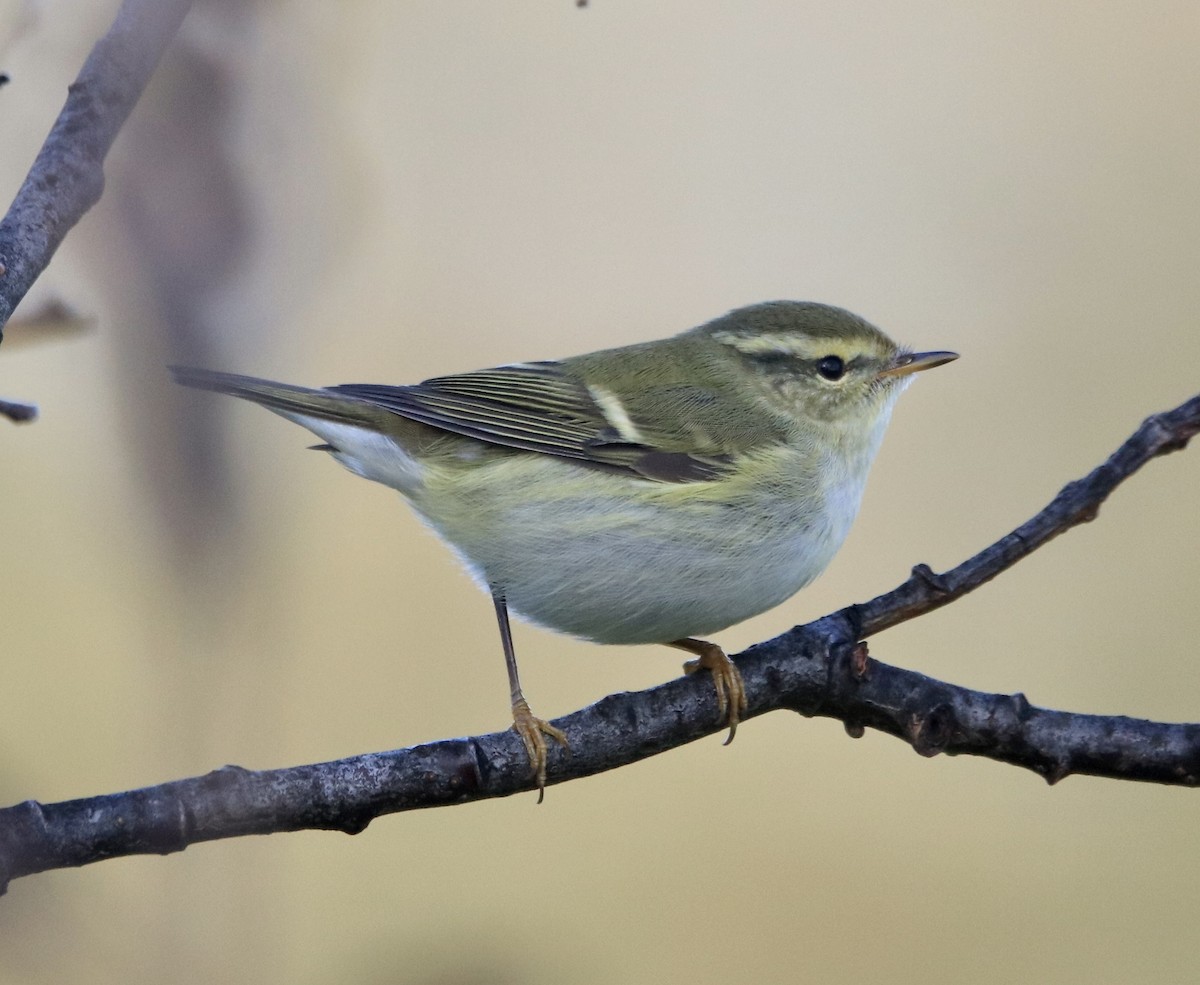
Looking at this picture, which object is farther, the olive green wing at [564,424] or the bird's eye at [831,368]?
the bird's eye at [831,368]

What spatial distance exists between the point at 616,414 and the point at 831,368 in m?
0.45

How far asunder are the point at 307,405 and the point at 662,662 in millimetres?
1552

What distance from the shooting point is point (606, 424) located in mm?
2246

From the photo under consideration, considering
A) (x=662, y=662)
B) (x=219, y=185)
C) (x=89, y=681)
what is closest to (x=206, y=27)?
(x=219, y=185)

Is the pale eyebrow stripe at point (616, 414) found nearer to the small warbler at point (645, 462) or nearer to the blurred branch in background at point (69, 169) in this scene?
the small warbler at point (645, 462)

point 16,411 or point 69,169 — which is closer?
point 16,411

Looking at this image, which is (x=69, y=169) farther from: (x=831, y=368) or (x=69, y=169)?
(x=831, y=368)

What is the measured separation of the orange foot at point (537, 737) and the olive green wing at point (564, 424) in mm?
552

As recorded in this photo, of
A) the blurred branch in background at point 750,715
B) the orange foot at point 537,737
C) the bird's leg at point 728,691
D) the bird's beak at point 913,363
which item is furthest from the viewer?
the bird's beak at point 913,363

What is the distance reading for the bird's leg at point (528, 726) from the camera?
1448mm

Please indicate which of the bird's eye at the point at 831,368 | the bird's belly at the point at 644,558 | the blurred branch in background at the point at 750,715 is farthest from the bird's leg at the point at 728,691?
the bird's eye at the point at 831,368

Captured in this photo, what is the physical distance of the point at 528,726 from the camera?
1.65 meters

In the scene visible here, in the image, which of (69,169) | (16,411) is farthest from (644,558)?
(16,411)

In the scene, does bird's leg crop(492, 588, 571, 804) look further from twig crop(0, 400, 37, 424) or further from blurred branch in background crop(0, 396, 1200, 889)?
twig crop(0, 400, 37, 424)
